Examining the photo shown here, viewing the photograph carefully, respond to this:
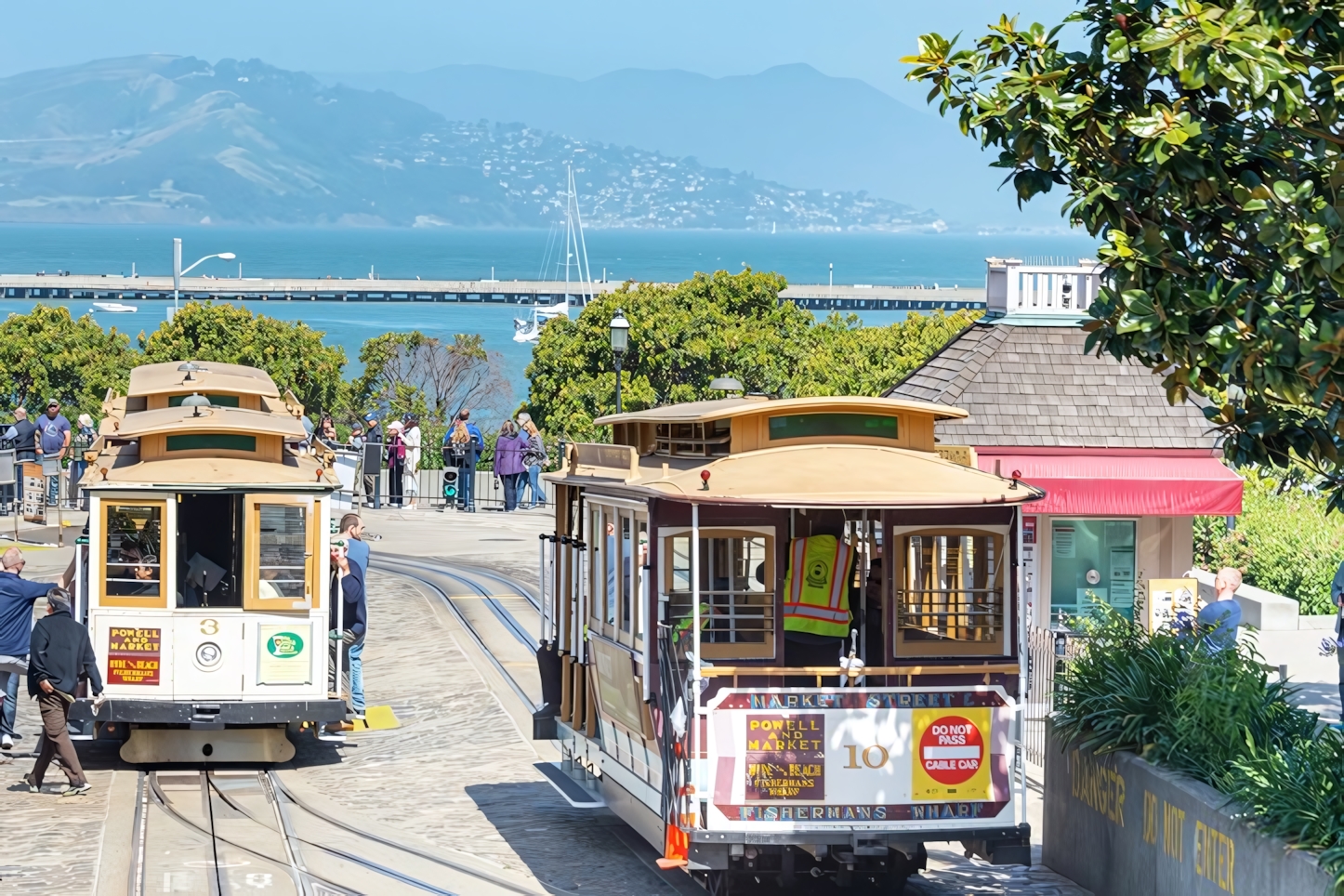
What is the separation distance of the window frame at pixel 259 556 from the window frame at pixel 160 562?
0.63 metres

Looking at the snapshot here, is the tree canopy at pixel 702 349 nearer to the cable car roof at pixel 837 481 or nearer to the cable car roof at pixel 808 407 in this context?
the cable car roof at pixel 808 407

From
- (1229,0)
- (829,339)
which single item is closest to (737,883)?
(1229,0)

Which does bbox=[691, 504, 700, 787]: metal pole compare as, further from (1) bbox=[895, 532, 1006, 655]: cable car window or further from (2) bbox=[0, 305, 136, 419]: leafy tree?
(2) bbox=[0, 305, 136, 419]: leafy tree

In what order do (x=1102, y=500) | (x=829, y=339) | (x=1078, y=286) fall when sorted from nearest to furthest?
(x=1102, y=500)
(x=1078, y=286)
(x=829, y=339)

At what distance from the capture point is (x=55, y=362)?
49.1 metres

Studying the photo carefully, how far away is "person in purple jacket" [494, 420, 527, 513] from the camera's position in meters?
35.6

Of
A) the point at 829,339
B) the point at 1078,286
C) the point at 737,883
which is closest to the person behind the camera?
the point at 737,883

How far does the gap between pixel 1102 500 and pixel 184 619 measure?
416 inches

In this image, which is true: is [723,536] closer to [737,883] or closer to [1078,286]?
[737,883]

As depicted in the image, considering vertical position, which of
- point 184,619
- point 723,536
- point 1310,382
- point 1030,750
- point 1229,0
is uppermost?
point 1229,0

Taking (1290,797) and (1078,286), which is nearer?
(1290,797)

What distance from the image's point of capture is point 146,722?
614 inches

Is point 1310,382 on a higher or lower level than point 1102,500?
higher

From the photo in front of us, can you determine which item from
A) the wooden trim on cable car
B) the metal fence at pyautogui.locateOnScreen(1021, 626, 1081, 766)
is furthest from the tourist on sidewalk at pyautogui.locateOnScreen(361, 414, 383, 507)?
the wooden trim on cable car
